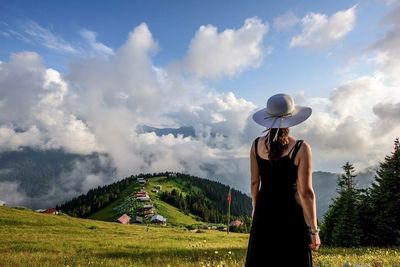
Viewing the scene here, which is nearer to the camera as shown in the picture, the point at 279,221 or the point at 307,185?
the point at 307,185

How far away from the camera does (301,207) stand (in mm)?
6059

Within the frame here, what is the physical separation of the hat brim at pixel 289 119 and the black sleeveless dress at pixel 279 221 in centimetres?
33

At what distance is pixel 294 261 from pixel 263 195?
107 centimetres

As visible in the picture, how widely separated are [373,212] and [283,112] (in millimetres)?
33650

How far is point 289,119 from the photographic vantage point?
5957 millimetres

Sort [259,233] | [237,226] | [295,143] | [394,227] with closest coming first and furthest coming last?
[295,143], [259,233], [394,227], [237,226]

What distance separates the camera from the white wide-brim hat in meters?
5.91

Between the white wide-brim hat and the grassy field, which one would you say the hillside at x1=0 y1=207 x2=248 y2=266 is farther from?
the white wide-brim hat

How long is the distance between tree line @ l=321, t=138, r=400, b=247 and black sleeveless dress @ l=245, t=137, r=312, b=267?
1189 inches

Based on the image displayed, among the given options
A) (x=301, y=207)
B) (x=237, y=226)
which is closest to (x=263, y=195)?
(x=301, y=207)

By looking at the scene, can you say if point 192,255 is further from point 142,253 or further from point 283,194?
point 283,194

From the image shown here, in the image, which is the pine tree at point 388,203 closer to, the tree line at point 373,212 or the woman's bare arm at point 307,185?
the tree line at point 373,212

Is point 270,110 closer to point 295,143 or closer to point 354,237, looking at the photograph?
point 295,143

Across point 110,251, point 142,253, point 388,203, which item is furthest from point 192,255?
point 388,203
